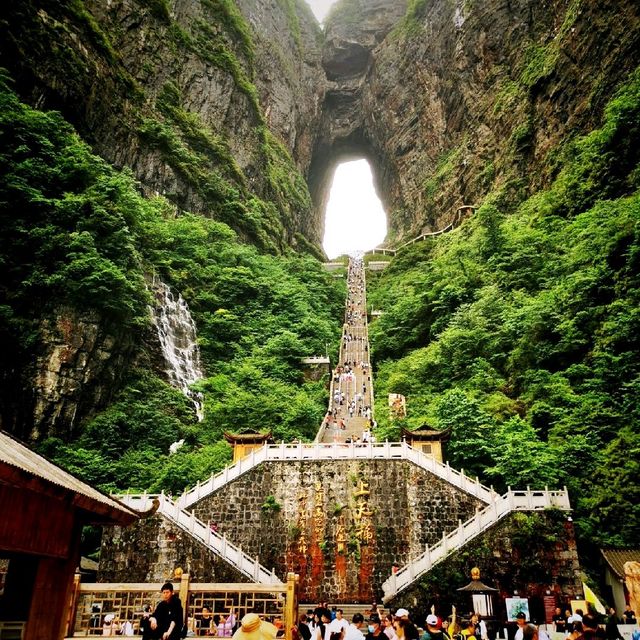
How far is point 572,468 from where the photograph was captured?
16.6m

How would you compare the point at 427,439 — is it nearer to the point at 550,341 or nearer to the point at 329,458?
the point at 329,458

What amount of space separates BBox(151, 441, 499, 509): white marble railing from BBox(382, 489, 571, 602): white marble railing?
138cm

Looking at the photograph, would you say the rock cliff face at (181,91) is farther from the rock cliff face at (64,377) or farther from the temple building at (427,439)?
the temple building at (427,439)

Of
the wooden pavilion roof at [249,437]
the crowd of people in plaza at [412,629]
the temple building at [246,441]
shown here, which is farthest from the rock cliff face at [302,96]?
the crowd of people in plaza at [412,629]

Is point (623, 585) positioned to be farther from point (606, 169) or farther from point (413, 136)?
point (413, 136)

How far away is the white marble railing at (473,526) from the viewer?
50.5 feet

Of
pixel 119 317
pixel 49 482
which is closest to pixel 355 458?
pixel 119 317

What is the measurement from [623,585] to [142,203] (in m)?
27.8

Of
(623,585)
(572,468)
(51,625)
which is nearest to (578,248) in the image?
(572,468)

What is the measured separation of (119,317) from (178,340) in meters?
4.55

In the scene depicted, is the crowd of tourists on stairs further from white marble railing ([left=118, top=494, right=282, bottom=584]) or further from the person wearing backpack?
the person wearing backpack

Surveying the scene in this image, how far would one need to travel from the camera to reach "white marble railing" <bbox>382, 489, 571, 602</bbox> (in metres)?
15.4

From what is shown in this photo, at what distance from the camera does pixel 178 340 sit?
2883 cm

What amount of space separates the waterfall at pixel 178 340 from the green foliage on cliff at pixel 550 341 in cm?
1003
